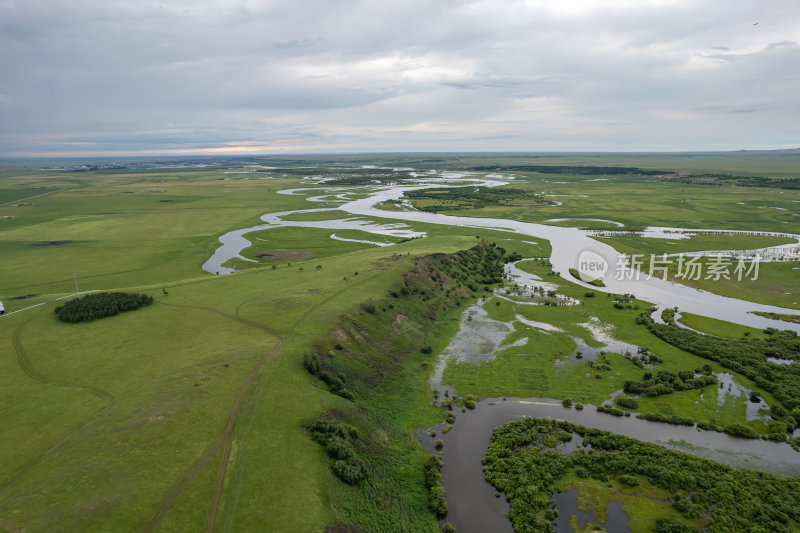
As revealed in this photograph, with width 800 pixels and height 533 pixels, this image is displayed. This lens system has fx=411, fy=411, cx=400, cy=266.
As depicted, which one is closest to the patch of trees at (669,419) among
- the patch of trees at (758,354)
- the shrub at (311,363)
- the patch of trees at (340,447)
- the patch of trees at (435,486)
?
the patch of trees at (758,354)

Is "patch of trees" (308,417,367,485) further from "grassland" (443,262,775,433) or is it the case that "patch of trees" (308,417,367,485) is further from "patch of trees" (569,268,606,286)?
"patch of trees" (569,268,606,286)

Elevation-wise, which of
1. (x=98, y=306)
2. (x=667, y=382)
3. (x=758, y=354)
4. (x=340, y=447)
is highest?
(x=98, y=306)

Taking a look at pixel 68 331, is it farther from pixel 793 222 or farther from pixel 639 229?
pixel 793 222

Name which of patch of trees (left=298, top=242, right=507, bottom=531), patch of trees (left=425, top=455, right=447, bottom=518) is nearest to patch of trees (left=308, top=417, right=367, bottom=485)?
patch of trees (left=298, top=242, right=507, bottom=531)

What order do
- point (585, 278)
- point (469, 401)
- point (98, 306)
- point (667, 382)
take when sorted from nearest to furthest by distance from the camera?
1. point (469, 401)
2. point (667, 382)
3. point (98, 306)
4. point (585, 278)

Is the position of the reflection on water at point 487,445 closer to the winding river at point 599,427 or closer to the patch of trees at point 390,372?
the winding river at point 599,427

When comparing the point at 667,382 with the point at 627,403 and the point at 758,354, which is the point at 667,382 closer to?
the point at 627,403

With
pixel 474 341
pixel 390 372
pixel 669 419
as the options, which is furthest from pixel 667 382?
pixel 390 372
